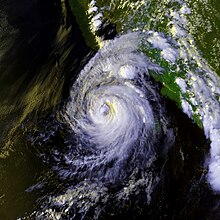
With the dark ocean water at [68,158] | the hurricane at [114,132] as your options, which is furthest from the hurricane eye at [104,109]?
the dark ocean water at [68,158]

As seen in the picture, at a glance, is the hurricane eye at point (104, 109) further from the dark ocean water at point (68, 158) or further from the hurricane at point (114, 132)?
the dark ocean water at point (68, 158)

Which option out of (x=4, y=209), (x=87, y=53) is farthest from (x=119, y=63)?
(x=4, y=209)

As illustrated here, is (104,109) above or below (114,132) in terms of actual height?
above

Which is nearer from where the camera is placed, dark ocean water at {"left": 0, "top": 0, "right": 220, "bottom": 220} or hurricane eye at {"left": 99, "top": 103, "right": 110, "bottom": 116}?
dark ocean water at {"left": 0, "top": 0, "right": 220, "bottom": 220}

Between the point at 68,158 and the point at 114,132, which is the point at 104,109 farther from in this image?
the point at 68,158

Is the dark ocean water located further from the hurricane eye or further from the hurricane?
the hurricane eye

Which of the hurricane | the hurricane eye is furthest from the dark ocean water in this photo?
the hurricane eye

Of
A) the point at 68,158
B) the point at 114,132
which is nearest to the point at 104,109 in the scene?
the point at 114,132

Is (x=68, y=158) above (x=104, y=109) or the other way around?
the other way around
